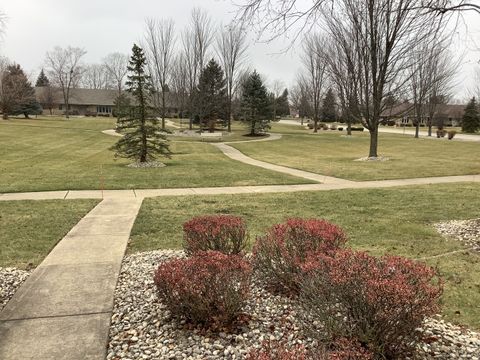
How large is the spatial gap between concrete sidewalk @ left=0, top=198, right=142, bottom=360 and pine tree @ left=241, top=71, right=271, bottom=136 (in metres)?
37.9

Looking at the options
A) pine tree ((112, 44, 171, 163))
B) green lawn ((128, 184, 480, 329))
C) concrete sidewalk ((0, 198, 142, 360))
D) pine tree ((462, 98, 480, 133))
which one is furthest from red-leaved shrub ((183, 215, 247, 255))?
pine tree ((462, 98, 480, 133))

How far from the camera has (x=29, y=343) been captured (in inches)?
140

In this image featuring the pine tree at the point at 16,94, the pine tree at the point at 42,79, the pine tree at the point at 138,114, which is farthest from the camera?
the pine tree at the point at 42,79

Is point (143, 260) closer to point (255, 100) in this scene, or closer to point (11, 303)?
point (11, 303)

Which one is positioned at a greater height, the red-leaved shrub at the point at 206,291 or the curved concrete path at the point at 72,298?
the red-leaved shrub at the point at 206,291

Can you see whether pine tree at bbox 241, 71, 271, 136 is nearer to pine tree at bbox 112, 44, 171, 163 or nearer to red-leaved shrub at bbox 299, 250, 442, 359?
pine tree at bbox 112, 44, 171, 163

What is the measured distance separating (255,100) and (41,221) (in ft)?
120

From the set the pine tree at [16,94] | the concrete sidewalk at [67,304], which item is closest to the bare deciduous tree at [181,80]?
the pine tree at [16,94]

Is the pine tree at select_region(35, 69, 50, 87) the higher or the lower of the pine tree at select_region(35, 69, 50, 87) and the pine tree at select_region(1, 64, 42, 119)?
the higher

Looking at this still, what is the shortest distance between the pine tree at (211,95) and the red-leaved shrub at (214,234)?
1701 inches

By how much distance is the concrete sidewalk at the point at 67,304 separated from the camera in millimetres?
3504

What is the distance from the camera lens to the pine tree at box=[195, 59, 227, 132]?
48.4 m

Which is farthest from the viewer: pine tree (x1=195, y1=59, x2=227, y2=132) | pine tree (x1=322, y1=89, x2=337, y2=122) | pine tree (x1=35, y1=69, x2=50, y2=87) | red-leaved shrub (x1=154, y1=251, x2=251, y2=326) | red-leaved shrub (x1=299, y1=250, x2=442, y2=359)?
pine tree (x1=35, y1=69, x2=50, y2=87)

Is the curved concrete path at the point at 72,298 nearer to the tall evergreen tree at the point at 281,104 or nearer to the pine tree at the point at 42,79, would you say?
the tall evergreen tree at the point at 281,104
